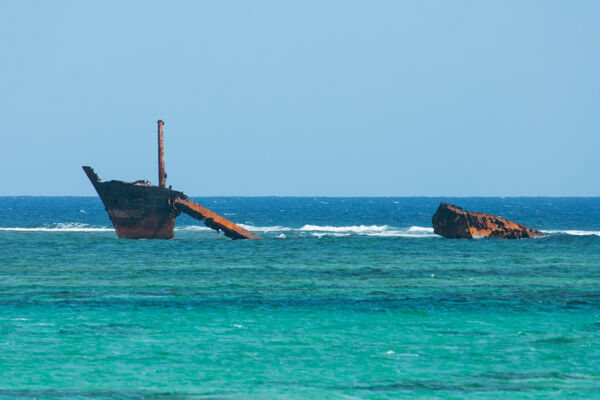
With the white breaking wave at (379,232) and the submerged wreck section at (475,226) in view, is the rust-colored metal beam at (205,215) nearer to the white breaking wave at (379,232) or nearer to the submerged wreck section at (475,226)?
the white breaking wave at (379,232)

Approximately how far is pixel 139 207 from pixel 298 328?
1321 inches

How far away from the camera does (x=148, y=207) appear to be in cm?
5497

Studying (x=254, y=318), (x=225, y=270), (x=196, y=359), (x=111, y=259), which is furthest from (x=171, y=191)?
(x=196, y=359)

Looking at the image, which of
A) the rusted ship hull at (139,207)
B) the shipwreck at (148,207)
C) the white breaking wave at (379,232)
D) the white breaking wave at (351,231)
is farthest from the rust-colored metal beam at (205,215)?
the white breaking wave at (379,232)

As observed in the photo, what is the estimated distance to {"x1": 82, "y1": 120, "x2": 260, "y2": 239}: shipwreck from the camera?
53812mm

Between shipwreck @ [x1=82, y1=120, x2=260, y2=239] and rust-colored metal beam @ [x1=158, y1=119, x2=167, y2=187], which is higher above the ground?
rust-colored metal beam @ [x1=158, y1=119, x2=167, y2=187]

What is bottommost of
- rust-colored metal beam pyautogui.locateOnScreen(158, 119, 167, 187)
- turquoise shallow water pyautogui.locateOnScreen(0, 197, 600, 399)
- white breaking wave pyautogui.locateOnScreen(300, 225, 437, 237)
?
turquoise shallow water pyautogui.locateOnScreen(0, 197, 600, 399)

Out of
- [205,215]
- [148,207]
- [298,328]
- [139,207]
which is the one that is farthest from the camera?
[139,207]

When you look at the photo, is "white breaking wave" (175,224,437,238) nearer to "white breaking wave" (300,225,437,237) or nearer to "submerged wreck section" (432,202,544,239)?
"white breaking wave" (300,225,437,237)

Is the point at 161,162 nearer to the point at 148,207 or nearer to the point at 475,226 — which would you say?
the point at 148,207

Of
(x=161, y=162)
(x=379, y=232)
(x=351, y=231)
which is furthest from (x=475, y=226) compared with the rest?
(x=161, y=162)

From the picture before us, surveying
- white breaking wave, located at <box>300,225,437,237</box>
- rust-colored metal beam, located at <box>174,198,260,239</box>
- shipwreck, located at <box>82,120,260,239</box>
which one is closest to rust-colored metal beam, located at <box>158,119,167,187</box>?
shipwreck, located at <box>82,120,260,239</box>

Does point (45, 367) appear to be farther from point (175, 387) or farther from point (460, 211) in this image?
point (460, 211)

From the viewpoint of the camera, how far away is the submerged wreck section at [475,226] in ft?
196
